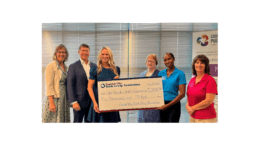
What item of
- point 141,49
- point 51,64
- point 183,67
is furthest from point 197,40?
point 51,64

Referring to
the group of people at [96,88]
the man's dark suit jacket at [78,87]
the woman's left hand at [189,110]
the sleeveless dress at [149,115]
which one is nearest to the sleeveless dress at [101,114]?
the group of people at [96,88]

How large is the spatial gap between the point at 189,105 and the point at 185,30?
1178mm

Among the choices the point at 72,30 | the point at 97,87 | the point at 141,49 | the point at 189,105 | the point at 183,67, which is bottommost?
the point at 189,105

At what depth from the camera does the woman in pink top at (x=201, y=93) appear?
374cm

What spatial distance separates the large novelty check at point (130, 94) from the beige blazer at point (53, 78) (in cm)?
66

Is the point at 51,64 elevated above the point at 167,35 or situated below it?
below

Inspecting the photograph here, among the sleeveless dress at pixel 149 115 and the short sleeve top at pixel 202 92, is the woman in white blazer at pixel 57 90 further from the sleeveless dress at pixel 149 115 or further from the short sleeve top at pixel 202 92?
the short sleeve top at pixel 202 92

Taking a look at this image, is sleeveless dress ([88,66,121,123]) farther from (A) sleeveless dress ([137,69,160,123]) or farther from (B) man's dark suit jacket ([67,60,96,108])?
(A) sleeveless dress ([137,69,160,123])

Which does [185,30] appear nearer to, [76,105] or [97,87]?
[97,87]

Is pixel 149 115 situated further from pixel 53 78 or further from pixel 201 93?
pixel 53 78

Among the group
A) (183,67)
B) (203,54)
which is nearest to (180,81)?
(183,67)

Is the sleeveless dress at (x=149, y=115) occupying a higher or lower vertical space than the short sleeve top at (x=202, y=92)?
lower

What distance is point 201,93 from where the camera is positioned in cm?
373

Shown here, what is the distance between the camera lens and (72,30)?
3.90 m
